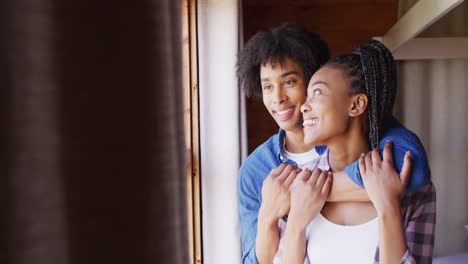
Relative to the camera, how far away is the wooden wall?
7.57 feet

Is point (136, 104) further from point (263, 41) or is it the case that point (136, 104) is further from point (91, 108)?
point (263, 41)

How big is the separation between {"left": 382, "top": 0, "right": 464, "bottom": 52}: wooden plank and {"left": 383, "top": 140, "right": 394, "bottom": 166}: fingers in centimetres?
36

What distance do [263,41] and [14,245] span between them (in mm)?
1640

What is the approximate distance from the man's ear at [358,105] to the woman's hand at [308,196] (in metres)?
0.22

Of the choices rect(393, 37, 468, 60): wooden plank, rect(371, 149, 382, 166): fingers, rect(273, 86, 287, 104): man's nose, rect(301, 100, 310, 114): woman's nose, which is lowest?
rect(371, 149, 382, 166): fingers

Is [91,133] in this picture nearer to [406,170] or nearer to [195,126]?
[406,170]

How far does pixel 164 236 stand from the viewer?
9.1 inches

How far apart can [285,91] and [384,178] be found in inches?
16.8

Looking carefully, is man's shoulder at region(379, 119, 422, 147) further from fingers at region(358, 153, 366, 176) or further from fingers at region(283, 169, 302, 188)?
fingers at region(283, 169, 302, 188)

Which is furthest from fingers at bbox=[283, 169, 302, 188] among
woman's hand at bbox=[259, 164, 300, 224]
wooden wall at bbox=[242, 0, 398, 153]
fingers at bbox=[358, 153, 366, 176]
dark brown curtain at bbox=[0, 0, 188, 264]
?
dark brown curtain at bbox=[0, 0, 188, 264]

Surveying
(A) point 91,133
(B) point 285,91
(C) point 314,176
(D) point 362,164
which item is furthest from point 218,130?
(A) point 91,133

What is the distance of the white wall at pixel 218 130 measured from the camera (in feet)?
6.70

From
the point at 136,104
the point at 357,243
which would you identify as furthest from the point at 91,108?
the point at 357,243

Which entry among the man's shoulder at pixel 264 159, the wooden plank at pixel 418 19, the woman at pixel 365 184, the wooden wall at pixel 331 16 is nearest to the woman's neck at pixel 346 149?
the woman at pixel 365 184
